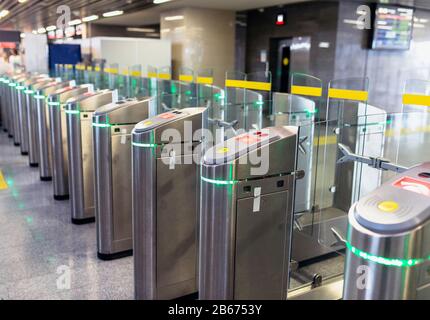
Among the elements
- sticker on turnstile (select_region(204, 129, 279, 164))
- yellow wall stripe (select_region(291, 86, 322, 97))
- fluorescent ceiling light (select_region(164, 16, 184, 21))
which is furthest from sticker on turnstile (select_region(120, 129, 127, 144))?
fluorescent ceiling light (select_region(164, 16, 184, 21))

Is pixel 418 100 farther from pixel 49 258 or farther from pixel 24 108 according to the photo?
pixel 24 108

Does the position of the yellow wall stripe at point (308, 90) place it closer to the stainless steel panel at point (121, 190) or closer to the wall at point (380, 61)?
the stainless steel panel at point (121, 190)

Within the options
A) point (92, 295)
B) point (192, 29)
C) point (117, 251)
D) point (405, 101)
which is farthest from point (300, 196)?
point (192, 29)

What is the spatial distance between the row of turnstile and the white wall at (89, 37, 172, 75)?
21.7ft

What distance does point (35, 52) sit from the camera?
9.27 m

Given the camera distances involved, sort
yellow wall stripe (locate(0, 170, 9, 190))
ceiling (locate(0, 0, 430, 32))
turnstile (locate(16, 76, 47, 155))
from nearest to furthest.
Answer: yellow wall stripe (locate(0, 170, 9, 190)) < turnstile (locate(16, 76, 47, 155)) < ceiling (locate(0, 0, 430, 32))

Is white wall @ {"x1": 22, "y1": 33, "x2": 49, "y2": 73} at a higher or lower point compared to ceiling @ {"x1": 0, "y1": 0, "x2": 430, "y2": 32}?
lower

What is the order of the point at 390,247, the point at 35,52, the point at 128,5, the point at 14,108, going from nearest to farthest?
the point at 390,247 < the point at 14,108 < the point at 35,52 < the point at 128,5

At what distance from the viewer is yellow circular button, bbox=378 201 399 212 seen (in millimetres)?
1223

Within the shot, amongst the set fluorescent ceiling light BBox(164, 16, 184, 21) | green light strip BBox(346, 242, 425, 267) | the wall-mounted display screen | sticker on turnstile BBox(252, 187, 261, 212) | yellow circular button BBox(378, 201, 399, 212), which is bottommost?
sticker on turnstile BBox(252, 187, 261, 212)

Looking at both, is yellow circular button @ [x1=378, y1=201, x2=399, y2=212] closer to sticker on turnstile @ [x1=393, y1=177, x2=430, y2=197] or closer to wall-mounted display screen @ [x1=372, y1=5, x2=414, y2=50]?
sticker on turnstile @ [x1=393, y1=177, x2=430, y2=197]

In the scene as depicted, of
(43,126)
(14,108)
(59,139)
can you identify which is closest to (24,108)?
(14,108)

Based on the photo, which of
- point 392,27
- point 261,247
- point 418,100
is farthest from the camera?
point 392,27

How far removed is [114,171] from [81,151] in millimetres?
709
